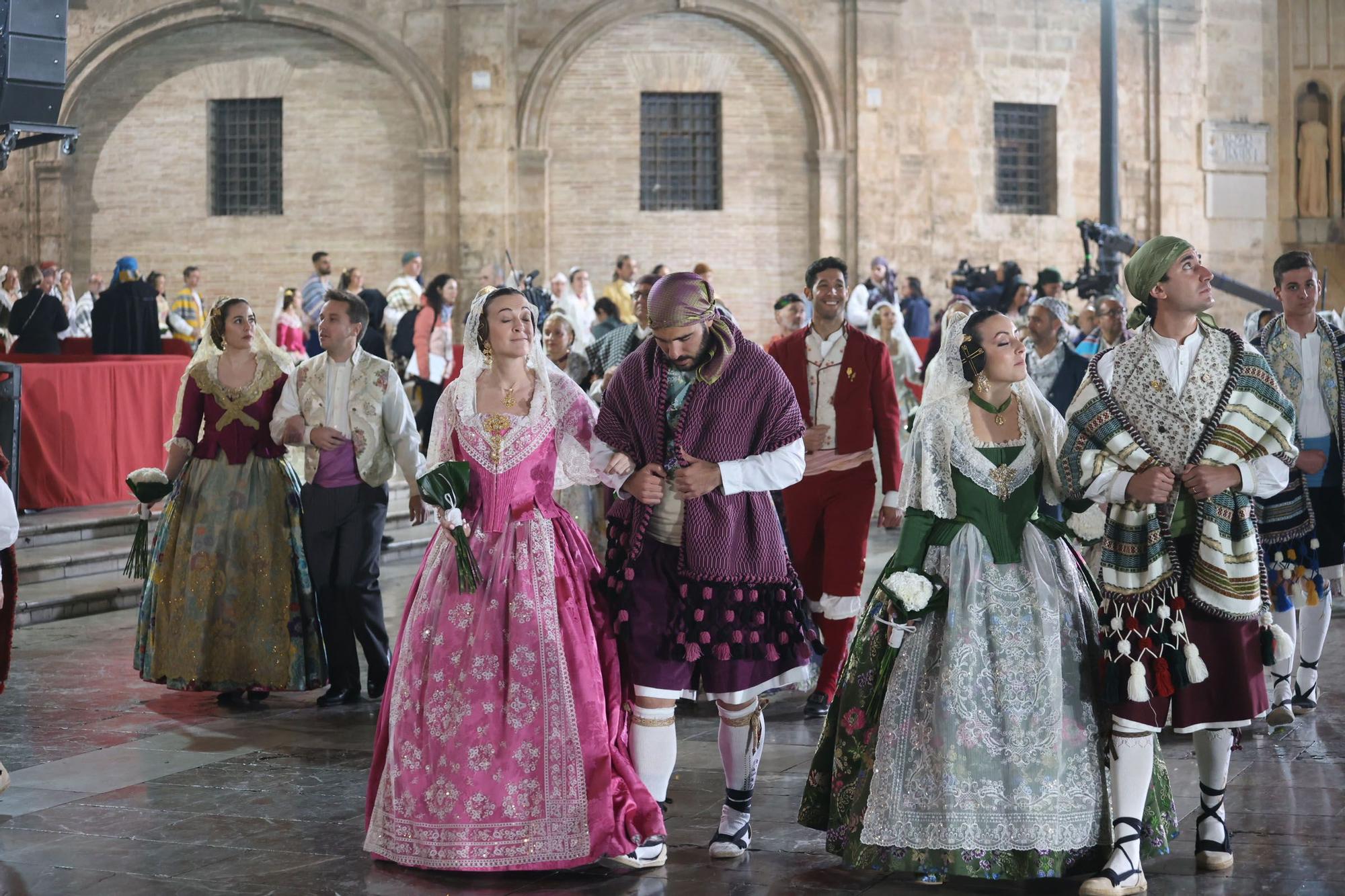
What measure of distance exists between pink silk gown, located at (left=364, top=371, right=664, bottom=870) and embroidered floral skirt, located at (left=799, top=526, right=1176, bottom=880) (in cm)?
68

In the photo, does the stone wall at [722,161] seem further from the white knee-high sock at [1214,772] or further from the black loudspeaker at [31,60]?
the white knee-high sock at [1214,772]

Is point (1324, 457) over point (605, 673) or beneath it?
over

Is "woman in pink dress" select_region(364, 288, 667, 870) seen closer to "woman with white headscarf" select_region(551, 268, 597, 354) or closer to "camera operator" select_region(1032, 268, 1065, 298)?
"camera operator" select_region(1032, 268, 1065, 298)

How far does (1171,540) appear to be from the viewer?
14.4ft

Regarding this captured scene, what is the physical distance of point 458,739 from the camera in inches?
181

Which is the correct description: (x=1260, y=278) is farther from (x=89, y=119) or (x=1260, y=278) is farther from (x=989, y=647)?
(x=989, y=647)

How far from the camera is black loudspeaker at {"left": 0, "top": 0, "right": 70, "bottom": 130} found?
10.7 meters

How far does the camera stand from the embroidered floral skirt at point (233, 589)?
7.12 metres

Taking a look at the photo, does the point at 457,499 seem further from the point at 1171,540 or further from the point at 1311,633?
the point at 1311,633

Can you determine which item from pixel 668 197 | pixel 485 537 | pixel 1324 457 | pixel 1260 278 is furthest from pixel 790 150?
pixel 485 537

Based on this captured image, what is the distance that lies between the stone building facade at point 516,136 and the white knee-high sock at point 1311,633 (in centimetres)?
1415

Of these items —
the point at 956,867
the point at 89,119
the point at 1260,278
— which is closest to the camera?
the point at 956,867

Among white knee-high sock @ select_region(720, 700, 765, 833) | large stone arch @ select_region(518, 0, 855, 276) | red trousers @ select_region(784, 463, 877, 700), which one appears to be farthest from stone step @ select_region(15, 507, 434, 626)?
large stone arch @ select_region(518, 0, 855, 276)

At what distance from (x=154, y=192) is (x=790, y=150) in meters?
8.04
